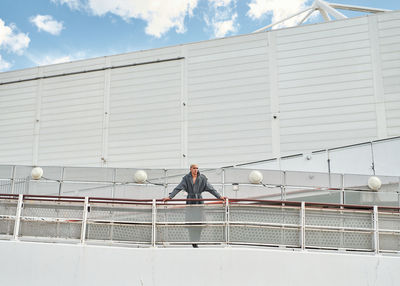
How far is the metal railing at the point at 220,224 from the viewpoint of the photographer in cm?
784

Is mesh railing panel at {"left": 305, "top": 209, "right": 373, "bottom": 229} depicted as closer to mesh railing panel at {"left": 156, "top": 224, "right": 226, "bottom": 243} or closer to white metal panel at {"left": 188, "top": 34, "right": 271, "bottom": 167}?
mesh railing panel at {"left": 156, "top": 224, "right": 226, "bottom": 243}

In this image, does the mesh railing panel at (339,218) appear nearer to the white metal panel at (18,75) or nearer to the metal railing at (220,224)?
the metal railing at (220,224)

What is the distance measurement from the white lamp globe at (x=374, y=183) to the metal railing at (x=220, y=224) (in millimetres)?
4229

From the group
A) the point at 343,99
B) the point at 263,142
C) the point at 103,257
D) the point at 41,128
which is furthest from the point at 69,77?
the point at 103,257

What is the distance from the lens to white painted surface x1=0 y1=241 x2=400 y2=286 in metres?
7.51

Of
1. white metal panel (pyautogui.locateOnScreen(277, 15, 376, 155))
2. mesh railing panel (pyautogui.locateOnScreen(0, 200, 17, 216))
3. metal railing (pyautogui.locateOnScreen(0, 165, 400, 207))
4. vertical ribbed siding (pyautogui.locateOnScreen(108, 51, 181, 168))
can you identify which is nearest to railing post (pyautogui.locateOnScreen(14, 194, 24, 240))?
mesh railing panel (pyautogui.locateOnScreen(0, 200, 17, 216))

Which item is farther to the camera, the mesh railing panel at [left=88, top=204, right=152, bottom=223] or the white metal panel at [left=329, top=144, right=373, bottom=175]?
the white metal panel at [left=329, top=144, right=373, bottom=175]

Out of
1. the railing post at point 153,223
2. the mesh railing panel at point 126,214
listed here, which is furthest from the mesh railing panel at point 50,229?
the railing post at point 153,223

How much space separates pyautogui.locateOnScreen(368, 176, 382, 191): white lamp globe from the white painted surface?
4.89 m

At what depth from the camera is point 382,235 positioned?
26.3 ft

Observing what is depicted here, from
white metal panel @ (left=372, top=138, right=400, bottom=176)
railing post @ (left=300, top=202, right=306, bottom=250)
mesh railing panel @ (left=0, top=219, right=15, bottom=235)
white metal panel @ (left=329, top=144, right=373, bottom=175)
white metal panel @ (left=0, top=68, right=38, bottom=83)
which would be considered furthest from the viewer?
white metal panel @ (left=0, top=68, right=38, bottom=83)

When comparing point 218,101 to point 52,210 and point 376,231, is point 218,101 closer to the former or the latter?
point 52,210

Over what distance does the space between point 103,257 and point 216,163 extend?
15979 millimetres

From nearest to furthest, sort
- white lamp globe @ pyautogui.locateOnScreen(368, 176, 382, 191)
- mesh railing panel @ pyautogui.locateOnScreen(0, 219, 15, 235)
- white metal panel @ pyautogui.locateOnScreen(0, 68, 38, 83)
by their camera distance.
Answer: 1. mesh railing panel @ pyautogui.locateOnScreen(0, 219, 15, 235)
2. white lamp globe @ pyautogui.locateOnScreen(368, 176, 382, 191)
3. white metal panel @ pyautogui.locateOnScreen(0, 68, 38, 83)
